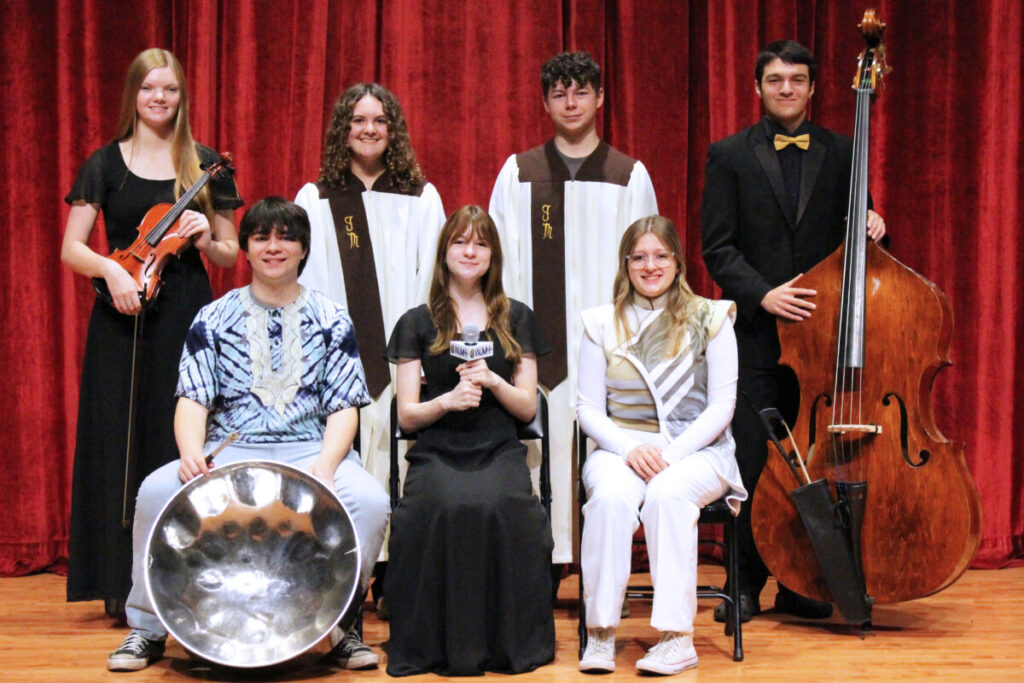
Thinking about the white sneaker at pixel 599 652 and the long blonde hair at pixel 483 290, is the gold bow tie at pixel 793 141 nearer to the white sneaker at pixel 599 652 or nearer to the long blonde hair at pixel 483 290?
the long blonde hair at pixel 483 290

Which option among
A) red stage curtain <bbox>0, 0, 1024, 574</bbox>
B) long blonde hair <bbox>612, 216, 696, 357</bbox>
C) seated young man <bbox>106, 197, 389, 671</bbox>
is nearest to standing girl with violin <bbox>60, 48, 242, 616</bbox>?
seated young man <bbox>106, 197, 389, 671</bbox>

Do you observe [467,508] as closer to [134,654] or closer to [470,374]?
[470,374]

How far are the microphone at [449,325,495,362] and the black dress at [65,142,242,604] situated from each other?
41.9 inches

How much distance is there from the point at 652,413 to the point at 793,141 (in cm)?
107

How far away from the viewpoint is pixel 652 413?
3.43m

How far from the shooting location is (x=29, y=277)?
4.60 m

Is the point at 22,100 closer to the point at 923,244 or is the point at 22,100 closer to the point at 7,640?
the point at 7,640

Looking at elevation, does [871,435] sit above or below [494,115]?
below

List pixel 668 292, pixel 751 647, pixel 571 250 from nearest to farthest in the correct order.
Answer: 1. pixel 751 647
2. pixel 668 292
3. pixel 571 250

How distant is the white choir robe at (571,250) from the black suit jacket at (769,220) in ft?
1.04

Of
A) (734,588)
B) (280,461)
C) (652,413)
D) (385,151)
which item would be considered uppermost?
(385,151)

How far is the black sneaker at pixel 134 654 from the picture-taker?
313 centimetres

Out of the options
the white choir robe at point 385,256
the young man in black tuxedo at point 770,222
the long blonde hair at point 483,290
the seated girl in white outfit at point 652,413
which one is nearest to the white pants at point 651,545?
the seated girl in white outfit at point 652,413

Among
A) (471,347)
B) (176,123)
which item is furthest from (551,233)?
(176,123)
